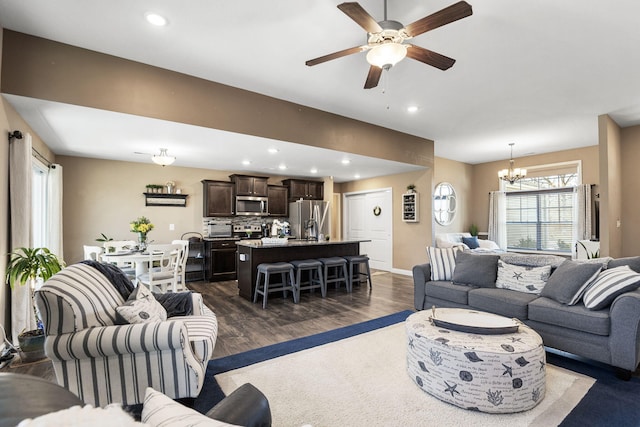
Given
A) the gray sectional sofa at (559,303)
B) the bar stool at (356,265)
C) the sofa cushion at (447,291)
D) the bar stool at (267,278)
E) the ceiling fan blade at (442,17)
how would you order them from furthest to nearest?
1. the bar stool at (356,265)
2. the bar stool at (267,278)
3. the sofa cushion at (447,291)
4. the gray sectional sofa at (559,303)
5. the ceiling fan blade at (442,17)

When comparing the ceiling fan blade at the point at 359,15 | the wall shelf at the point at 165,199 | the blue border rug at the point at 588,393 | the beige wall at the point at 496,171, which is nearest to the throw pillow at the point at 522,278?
the blue border rug at the point at 588,393

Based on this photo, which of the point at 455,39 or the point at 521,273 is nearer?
the point at 455,39

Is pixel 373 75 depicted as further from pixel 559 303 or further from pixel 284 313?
pixel 284 313

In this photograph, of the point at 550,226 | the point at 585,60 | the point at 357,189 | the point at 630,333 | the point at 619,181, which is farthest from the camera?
the point at 357,189

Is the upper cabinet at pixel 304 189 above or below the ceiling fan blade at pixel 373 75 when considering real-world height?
below

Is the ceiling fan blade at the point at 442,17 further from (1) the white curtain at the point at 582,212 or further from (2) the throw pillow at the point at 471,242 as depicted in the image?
(1) the white curtain at the point at 582,212

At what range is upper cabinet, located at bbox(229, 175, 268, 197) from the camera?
22.8 feet

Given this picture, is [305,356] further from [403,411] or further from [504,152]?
[504,152]

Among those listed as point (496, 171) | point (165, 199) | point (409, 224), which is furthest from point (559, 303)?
point (165, 199)

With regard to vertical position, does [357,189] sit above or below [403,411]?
above

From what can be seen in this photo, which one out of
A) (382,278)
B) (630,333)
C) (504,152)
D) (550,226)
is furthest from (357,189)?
(630,333)

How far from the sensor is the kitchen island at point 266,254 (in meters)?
4.74

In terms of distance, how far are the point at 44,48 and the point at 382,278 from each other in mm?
6223

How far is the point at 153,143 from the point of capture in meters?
4.53
